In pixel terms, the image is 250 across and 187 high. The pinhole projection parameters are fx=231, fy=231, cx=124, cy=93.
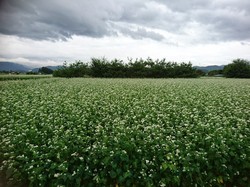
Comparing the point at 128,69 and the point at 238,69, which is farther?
the point at 238,69

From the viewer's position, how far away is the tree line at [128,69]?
197 feet

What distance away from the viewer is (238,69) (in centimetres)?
7100

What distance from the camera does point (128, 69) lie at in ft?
198

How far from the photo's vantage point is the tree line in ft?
197

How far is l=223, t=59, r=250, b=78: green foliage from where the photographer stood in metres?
70.6

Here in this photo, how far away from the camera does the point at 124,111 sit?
1056 cm

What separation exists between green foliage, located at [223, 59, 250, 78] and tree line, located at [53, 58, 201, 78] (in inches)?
629

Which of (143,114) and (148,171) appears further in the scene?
(143,114)

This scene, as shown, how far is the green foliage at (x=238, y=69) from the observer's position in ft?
232

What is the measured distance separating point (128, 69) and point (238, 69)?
35714 millimetres

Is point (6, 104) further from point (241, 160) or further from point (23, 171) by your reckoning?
point (241, 160)

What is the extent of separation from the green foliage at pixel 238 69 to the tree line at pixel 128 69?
16.0 meters

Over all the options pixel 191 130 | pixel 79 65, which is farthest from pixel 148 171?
pixel 79 65

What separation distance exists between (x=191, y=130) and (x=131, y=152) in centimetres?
264
